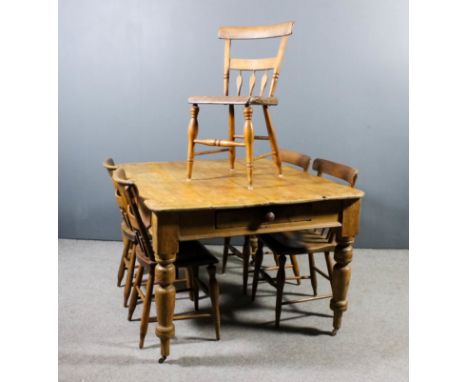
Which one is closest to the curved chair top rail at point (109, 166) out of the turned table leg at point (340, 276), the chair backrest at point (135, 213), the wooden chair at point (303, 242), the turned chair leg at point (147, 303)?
the chair backrest at point (135, 213)

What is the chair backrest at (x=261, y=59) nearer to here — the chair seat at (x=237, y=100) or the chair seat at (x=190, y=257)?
the chair seat at (x=237, y=100)

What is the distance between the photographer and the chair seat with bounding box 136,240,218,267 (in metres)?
2.42

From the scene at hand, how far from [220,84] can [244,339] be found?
2161 millimetres


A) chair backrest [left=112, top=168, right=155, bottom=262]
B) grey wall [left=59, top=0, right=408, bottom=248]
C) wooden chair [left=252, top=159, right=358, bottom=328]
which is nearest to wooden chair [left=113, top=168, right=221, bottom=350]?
chair backrest [left=112, top=168, right=155, bottom=262]

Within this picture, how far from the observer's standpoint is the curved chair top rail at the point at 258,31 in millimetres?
2830

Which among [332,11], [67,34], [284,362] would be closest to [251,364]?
[284,362]

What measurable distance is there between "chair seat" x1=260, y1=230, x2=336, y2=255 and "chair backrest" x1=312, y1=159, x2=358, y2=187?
0.36 m

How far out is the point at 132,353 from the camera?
96.2 inches

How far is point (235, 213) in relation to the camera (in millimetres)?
2227

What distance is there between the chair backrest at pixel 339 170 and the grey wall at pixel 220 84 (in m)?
1.07

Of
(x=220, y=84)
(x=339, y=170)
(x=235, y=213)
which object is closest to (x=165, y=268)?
A: (x=235, y=213)

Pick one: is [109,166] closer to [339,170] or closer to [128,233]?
[128,233]

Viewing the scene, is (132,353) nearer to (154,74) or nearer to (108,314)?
(108,314)

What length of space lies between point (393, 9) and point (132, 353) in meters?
3.12
